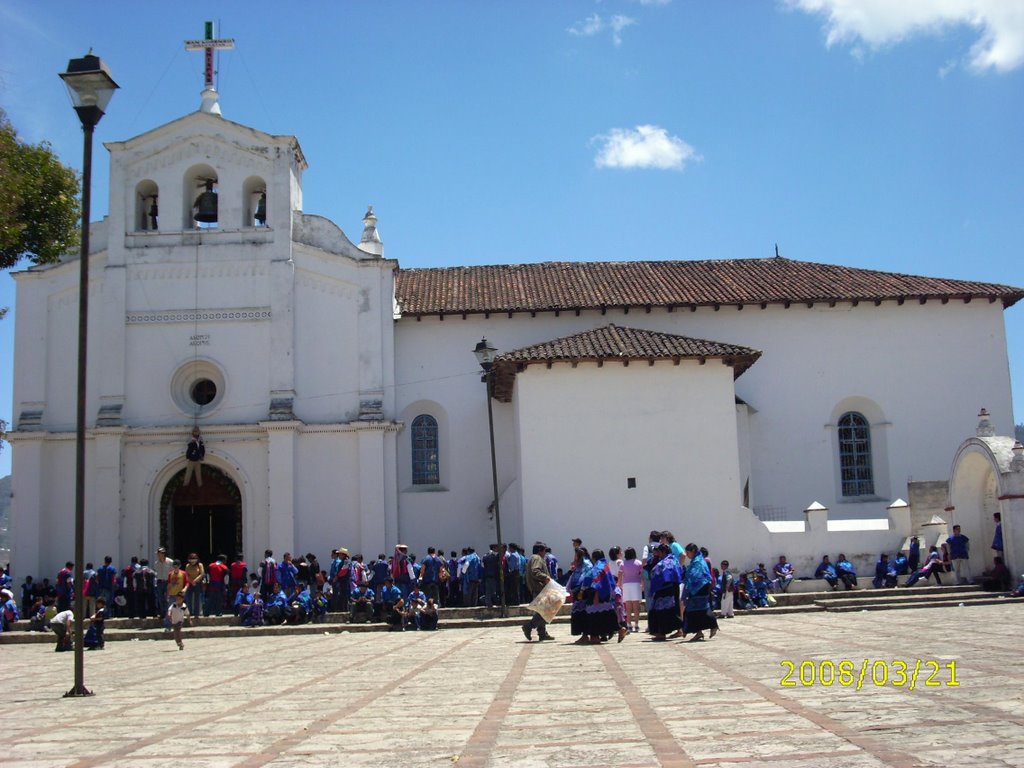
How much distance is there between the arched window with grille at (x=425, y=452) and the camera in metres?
28.9

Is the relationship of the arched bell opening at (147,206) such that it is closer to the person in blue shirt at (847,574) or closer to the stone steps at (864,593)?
the stone steps at (864,593)

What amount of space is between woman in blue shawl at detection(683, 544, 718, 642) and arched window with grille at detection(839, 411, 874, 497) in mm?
15432

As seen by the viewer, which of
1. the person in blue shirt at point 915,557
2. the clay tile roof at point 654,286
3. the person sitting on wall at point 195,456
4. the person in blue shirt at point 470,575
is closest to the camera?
the person in blue shirt at point 915,557

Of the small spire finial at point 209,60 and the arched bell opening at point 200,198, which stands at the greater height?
the small spire finial at point 209,60

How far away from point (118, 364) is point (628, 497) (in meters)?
13.1

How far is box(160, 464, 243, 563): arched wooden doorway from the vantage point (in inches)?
1084

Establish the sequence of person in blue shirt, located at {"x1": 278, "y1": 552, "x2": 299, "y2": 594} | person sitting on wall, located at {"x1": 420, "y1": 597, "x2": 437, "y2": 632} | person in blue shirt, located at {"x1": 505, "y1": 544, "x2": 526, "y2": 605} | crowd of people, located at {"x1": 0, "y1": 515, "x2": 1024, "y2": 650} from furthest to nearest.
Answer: person in blue shirt, located at {"x1": 505, "y1": 544, "x2": 526, "y2": 605}
person in blue shirt, located at {"x1": 278, "y1": 552, "x2": 299, "y2": 594}
person sitting on wall, located at {"x1": 420, "y1": 597, "x2": 437, "y2": 632}
crowd of people, located at {"x1": 0, "y1": 515, "x2": 1024, "y2": 650}

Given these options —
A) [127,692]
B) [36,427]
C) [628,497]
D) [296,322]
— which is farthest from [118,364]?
[127,692]

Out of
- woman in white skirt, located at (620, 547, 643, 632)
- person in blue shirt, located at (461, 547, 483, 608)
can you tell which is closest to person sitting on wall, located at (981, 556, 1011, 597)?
woman in white skirt, located at (620, 547, 643, 632)

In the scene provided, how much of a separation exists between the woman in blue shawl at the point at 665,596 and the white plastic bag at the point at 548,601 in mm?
1378

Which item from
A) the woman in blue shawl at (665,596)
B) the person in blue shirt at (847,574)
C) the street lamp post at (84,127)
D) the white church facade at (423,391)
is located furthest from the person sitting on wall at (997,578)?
the street lamp post at (84,127)

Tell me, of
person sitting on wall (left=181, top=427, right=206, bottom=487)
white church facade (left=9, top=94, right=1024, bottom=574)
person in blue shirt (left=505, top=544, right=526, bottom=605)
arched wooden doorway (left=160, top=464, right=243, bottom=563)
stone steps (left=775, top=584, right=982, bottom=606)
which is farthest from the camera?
arched wooden doorway (left=160, top=464, right=243, bottom=563)

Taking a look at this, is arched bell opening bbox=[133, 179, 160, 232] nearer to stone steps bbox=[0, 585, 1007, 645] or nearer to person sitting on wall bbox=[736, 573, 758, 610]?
stone steps bbox=[0, 585, 1007, 645]

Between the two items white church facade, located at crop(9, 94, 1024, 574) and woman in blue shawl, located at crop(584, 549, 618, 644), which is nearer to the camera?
woman in blue shawl, located at crop(584, 549, 618, 644)
